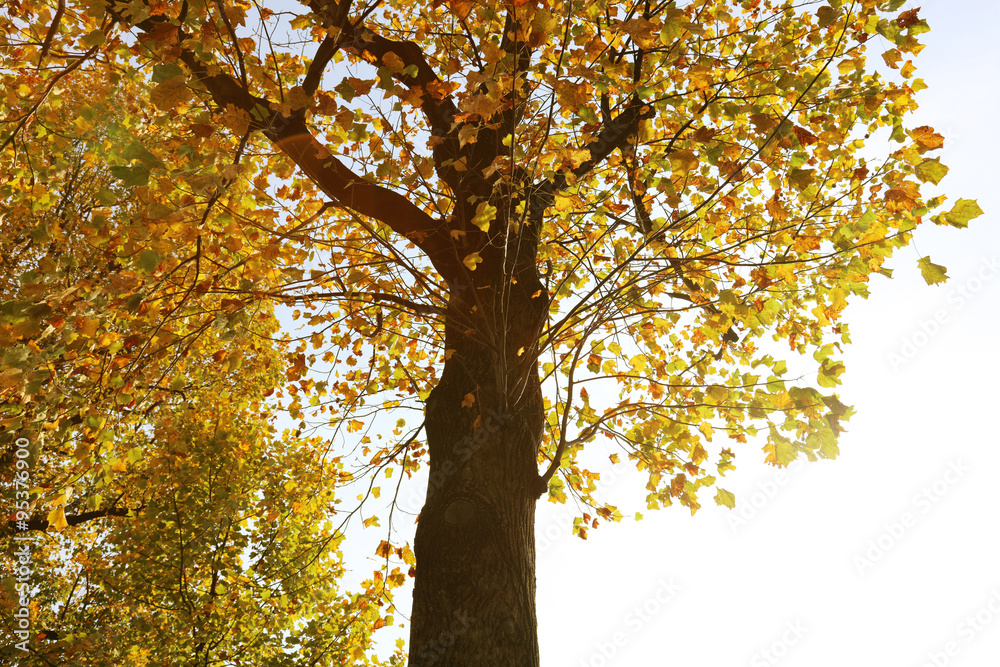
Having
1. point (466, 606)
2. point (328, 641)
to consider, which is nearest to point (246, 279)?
point (466, 606)

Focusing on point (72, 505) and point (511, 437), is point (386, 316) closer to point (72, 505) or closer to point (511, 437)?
point (511, 437)

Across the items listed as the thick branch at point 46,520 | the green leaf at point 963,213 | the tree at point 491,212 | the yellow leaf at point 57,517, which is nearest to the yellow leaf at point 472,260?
the tree at point 491,212

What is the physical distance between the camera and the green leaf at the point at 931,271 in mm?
3055

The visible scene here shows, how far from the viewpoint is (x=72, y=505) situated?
10.5 metres

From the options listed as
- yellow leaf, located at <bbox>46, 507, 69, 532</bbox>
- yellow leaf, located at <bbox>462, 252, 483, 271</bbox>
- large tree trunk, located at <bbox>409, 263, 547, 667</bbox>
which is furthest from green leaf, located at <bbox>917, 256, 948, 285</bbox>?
yellow leaf, located at <bbox>46, 507, 69, 532</bbox>

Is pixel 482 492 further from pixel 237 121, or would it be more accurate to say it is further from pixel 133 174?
pixel 237 121

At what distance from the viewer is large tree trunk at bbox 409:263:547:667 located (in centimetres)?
267

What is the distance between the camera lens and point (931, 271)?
3.10 m

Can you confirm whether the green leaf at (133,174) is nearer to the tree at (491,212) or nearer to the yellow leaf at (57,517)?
the tree at (491,212)

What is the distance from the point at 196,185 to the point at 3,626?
11.1m

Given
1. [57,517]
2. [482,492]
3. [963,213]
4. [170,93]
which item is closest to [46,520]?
[57,517]

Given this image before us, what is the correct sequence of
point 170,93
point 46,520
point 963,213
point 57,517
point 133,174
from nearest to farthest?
point 133,174, point 170,93, point 963,213, point 57,517, point 46,520

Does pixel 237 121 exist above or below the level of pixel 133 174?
above

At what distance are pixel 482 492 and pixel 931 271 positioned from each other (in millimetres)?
2897
